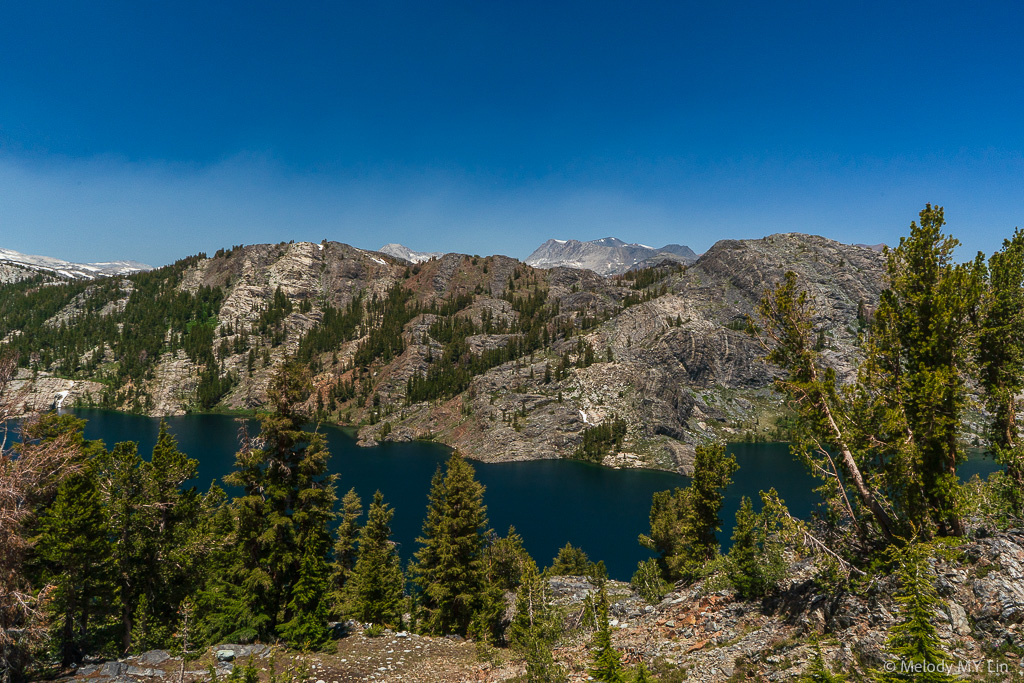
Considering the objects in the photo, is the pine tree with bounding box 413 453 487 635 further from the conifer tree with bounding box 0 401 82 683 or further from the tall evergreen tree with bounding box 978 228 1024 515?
the tall evergreen tree with bounding box 978 228 1024 515

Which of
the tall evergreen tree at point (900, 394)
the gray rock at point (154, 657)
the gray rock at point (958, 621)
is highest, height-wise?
the tall evergreen tree at point (900, 394)

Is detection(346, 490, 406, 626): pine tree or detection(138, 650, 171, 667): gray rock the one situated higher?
detection(138, 650, 171, 667): gray rock

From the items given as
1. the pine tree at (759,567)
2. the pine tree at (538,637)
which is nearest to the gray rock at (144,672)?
the pine tree at (538,637)

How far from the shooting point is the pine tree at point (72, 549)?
20.6 metres

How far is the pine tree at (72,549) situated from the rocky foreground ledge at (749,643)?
4.96 metres

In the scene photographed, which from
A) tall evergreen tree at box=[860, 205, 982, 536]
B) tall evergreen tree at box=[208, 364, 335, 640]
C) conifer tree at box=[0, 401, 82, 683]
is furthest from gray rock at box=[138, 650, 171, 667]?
tall evergreen tree at box=[860, 205, 982, 536]

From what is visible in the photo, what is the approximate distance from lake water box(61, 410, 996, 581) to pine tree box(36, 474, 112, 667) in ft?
165

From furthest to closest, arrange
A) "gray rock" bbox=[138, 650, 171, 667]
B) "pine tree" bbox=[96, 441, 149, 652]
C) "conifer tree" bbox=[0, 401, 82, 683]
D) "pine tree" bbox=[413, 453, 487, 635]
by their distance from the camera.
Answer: "pine tree" bbox=[413, 453, 487, 635] < "pine tree" bbox=[96, 441, 149, 652] < "gray rock" bbox=[138, 650, 171, 667] < "conifer tree" bbox=[0, 401, 82, 683]

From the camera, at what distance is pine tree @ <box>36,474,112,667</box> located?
20562 mm

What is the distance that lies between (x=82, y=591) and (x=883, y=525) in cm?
3469

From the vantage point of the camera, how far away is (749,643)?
57.1ft

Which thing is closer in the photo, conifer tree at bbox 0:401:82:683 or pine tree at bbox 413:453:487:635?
conifer tree at bbox 0:401:82:683

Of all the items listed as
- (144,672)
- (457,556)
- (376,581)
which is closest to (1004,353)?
(457,556)

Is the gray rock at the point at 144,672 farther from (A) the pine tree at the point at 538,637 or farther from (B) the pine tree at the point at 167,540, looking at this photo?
Answer: (A) the pine tree at the point at 538,637
